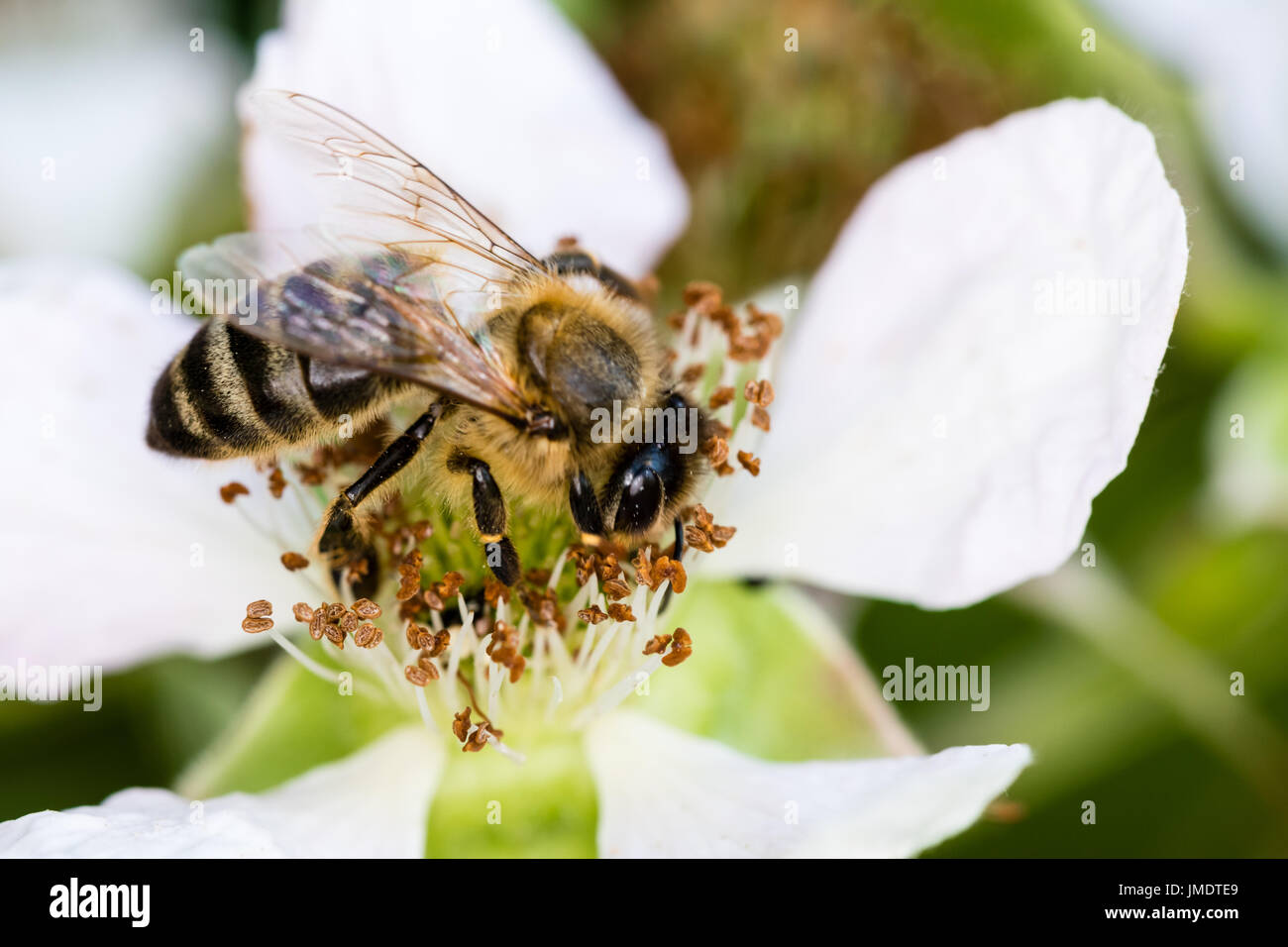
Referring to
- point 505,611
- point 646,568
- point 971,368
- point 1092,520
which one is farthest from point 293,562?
point 1092,520

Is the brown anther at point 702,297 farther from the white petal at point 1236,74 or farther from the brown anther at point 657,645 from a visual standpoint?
the white petal at point 1236,74

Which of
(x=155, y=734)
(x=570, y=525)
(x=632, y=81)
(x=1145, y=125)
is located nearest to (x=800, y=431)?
(x=570, y=525)

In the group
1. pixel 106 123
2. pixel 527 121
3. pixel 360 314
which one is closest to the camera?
pixel 360 314

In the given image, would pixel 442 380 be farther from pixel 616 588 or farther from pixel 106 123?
pixel 106 123

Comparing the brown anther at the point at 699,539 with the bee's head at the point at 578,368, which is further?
the brown anther at the point at 699,539

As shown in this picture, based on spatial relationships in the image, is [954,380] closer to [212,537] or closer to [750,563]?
[750,563]

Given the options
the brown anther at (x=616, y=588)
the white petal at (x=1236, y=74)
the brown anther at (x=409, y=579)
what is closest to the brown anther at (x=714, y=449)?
the brown anther at (x=616, y=588)
